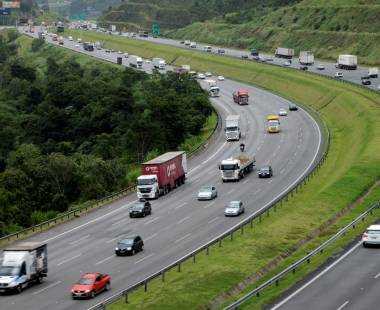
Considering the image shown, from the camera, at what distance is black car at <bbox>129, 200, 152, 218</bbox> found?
266 feet

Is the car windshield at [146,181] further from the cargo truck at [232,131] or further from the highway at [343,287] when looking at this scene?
the cargo truck at [232,131]

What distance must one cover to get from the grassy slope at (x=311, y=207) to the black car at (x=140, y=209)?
13413 millimetres

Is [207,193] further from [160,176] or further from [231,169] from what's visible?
[231,169]

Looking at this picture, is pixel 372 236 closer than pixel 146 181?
Yes

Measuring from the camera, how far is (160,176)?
91938 millimetres

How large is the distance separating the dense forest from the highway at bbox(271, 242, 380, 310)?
40.0 metres

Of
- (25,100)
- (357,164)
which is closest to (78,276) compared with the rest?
(357,164)

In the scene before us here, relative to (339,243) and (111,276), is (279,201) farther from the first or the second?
(111,276)

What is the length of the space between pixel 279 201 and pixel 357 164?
53.2 feet

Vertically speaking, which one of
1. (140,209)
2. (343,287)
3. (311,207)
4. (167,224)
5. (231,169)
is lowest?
(167,224)

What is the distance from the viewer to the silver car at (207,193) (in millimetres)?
87312

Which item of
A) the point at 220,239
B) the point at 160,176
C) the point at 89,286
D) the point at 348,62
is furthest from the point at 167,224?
the point at 348,62

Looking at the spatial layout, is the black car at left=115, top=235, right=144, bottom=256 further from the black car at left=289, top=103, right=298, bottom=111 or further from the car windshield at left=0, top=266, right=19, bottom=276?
the black car at left=289, top=103, right=298, bottom=111

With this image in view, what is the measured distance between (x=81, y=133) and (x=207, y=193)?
6319 cm
